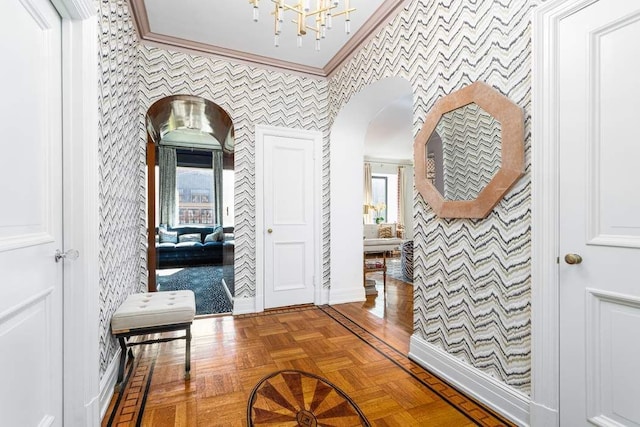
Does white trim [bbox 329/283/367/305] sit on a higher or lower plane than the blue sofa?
lower

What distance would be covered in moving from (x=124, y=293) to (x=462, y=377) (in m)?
2.40

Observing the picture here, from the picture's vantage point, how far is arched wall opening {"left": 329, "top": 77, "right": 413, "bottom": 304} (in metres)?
3.58

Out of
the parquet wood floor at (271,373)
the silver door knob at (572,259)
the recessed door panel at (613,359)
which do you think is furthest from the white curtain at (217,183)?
the recessed door panel at (613,359)

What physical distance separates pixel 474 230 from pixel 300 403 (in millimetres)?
1440

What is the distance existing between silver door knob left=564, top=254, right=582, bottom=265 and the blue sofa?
17.4 ft

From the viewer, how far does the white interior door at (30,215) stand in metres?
1.01

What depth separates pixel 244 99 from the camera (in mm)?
3295

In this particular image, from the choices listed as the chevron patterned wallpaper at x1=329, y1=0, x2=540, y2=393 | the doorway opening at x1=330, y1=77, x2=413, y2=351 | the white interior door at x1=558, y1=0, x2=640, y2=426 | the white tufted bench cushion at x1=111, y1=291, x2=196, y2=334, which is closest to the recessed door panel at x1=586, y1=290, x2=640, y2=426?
the white interior door at x1=558, y1=0, x2=640, y2=426

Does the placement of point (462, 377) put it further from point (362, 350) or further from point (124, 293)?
point (124, 293)

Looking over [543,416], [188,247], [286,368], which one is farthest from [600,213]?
[188,247]

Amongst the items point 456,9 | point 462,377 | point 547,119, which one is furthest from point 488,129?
point 462,377

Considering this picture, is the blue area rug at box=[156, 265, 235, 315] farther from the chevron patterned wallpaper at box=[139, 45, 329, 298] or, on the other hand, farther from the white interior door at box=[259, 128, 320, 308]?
the white interior door at box=[259, 128, 320, 308]

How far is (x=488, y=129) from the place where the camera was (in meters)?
1.70

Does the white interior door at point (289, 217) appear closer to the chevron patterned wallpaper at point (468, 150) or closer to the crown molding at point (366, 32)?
the crown molding at point (366, 32)
